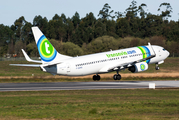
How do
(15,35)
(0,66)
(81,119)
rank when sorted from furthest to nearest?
(15,35) → (0,66) → (81,119)

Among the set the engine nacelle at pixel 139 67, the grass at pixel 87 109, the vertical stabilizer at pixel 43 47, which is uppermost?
the vertical stabilizer at pixel 43 47

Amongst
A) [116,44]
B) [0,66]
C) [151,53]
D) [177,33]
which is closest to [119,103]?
[151,53]

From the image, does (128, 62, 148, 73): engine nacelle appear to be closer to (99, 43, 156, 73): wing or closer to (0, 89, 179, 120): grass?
(99, 43, 156, 73): wing

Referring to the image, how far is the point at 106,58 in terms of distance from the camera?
5038 cm

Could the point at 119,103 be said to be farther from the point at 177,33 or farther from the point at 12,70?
the point at 177,33

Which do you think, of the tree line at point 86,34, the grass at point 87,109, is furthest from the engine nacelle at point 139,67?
the tree line at point 86,34

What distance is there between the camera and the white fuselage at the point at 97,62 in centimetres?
4601

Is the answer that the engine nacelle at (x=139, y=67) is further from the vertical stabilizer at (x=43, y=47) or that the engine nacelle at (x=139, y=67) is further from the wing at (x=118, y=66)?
the vertical stabilizer at (x=43, y=47)

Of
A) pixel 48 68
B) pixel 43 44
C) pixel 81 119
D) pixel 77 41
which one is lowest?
pixel 81 119

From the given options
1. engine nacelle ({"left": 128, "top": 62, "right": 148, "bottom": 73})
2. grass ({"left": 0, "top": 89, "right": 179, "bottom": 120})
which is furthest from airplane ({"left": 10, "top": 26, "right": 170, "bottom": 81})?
grass ({"left": 0, "top": 89, "right": 179, "bottom": 120})

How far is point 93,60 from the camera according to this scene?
48.9 meters

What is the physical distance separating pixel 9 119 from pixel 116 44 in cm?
12556

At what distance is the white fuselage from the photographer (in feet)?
151

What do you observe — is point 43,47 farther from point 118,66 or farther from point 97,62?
point 118,66
